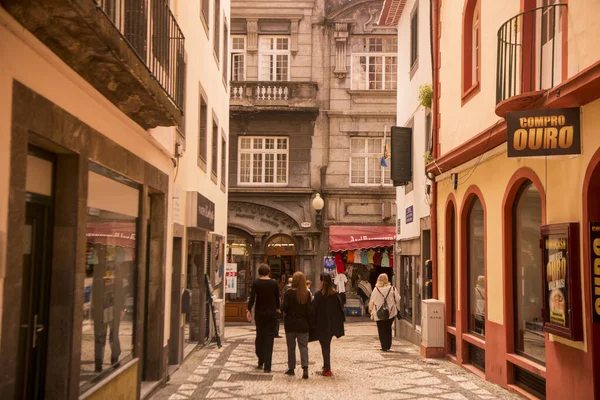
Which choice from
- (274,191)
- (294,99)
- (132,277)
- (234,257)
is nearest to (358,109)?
(294,99)

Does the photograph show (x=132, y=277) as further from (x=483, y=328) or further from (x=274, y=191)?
(x=274, y=191)

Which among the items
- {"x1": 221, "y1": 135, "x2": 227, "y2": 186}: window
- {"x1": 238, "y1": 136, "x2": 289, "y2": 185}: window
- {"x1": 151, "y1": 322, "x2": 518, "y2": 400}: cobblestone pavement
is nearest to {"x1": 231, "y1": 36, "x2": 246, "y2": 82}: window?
{"x1": 238, "y1": 136, "x2": 289, "y2": 185}: window

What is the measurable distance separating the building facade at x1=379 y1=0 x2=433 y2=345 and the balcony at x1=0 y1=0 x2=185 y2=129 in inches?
332

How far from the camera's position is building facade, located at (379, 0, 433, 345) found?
58.5ft

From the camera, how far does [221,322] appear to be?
720 inches

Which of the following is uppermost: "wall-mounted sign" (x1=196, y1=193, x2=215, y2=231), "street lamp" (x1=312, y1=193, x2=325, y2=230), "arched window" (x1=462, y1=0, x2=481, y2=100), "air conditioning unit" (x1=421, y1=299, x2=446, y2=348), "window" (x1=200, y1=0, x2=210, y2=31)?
"window" (x1=200, y1=0, x2=210, y2=31)

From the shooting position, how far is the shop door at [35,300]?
6.24 metres

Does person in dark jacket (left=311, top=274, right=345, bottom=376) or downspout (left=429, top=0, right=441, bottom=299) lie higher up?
downspout (left=429, top=0, right=441, bottom=299)

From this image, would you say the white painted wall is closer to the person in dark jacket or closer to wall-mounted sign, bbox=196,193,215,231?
wall-mounted sign, bbox=196,193,215,231

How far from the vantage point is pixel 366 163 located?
28.9 metres

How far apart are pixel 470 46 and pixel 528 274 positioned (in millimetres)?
4887

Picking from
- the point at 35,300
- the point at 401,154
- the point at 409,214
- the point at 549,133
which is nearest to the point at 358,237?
the point at 409,214

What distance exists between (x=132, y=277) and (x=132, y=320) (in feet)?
1.74

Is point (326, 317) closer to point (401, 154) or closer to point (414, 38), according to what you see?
point (401, 154)
